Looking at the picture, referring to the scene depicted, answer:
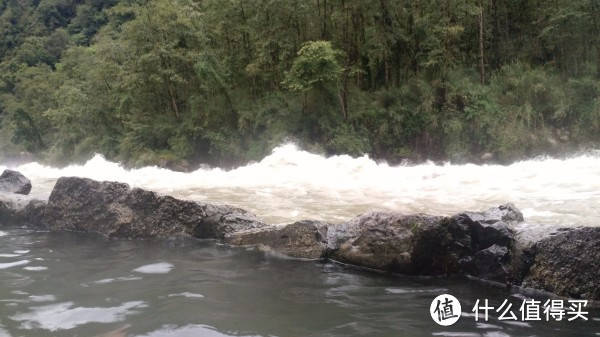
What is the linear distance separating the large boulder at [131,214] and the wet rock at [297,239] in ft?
1.56

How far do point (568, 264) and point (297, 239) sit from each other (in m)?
2.94

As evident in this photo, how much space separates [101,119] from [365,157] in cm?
1771

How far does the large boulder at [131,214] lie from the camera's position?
6902 mm

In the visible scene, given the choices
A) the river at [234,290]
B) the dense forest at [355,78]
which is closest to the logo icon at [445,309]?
the river at [234,290]

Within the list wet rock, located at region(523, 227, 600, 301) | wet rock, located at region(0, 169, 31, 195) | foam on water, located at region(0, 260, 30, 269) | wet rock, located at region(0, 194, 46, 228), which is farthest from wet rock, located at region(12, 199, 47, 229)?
wet rock, located at region(523, 227, 600, 301)

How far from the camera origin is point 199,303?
4492mm

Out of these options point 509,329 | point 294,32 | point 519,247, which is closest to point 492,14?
point 294,32

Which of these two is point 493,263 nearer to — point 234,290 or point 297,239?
point 297,239

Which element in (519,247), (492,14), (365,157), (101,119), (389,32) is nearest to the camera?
(519,247)

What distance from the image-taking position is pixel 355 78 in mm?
20875

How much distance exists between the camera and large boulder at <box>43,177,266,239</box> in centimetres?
690

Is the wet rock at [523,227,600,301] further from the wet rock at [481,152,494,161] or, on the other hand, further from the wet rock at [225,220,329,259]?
the wet rock at [481,152,494,161]

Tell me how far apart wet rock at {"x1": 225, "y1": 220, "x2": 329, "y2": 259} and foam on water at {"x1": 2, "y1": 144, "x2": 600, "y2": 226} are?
1713mm

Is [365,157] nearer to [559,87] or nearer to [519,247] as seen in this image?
[559,87]
